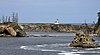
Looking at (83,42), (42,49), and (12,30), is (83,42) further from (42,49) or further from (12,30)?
(12,30)

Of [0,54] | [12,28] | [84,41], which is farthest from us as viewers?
[12,28]

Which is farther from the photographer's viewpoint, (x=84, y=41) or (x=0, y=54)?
(x=84, y=41)

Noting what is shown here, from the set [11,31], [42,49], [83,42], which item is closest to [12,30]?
[11,31]

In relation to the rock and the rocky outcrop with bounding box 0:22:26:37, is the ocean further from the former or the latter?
the rocky outcrop with bounding box 0:22:26:37

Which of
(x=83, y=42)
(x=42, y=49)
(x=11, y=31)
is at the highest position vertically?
(x=83, y=42)

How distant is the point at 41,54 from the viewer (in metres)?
74.4

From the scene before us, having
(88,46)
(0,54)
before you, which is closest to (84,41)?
(88,46)

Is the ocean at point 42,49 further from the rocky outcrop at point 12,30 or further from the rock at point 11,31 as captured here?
the rocky outcrop at point 12,30

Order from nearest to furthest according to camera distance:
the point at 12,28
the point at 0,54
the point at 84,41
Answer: the point at 0,54 → the point at 84,41 → the point at 12,28

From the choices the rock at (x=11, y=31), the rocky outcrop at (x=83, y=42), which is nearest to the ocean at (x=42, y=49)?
the rocky outcrop at (x=83, y=42)

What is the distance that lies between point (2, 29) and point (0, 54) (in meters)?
107

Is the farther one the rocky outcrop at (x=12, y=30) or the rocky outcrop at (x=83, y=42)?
the rocky outcrop at (x=12, y=30)

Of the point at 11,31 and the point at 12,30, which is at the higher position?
the point at 12,30

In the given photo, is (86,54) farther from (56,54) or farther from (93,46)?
(93,46)
